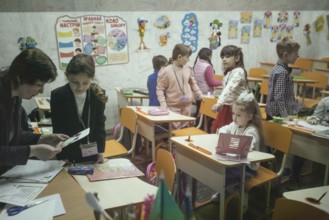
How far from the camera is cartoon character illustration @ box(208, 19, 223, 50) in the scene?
6.47m

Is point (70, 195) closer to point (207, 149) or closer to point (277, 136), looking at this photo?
point (207, 149)

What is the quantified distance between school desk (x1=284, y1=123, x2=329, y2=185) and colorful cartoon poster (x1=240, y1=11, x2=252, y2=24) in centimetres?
457

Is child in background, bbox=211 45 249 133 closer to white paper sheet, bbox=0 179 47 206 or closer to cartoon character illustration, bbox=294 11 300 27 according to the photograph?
white paper sheet, bbox=0 179 47 206

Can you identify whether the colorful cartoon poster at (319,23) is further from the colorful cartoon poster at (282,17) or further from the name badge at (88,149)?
the name badge at (88,149)

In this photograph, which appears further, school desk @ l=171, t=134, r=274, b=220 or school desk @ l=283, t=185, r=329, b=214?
school desk @ l=171, t=134, r=274, b=220

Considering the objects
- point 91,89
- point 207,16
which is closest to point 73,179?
point 91,89

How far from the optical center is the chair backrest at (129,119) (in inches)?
128

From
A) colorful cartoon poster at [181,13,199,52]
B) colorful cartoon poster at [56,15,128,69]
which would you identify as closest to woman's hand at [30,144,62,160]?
colorful cartoon poster at [56,15,128,69]

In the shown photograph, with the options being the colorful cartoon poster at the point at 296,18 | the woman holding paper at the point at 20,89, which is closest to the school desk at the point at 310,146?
the woman holding paper at the point at 20,89

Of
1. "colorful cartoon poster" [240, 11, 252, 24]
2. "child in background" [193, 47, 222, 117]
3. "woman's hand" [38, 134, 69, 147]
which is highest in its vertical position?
"colorful cartoon poster" [240, 11, 252, 24]

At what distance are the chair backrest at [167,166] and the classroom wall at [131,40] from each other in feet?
11.1

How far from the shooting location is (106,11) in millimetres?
5137

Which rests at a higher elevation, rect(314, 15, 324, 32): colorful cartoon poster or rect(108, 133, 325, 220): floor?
rect(314, 15, 324, 32): colorful cartoon poster

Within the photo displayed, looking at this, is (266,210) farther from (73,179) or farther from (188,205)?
(188,205)
